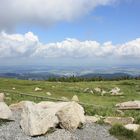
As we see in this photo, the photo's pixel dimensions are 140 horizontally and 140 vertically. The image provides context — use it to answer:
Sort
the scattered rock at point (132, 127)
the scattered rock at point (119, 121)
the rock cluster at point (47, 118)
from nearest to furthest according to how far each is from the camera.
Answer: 1. the rock cluster at point (47, 118)
2. the scattered rock at point (132, 127)
3. the scattered rock at point (119, 121)

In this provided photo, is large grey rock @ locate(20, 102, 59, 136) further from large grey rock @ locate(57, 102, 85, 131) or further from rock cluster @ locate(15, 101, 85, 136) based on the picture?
large grey rock @ locate(57, 102, 85, 131)

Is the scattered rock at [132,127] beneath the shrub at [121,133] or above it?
above

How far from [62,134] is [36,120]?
105 inches

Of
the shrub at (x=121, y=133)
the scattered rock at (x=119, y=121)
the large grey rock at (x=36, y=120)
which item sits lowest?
the shrub at (x=121, y=133)

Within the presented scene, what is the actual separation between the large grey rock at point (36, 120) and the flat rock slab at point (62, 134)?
0.52m

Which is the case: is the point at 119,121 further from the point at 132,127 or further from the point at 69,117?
the point at 69,117

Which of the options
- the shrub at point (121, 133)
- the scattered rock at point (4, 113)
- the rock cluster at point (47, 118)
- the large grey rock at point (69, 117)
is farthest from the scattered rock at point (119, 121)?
the scattered rock at point (4, 113)

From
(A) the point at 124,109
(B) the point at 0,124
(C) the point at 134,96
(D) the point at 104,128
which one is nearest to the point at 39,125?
(B) the point at 0,124

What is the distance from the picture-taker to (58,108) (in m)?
36.7

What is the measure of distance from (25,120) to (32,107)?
1323 mm

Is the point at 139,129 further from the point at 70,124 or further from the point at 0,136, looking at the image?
the point at 0,136

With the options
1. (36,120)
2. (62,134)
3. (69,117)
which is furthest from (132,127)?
(36,120)

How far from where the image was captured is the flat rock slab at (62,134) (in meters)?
30.9

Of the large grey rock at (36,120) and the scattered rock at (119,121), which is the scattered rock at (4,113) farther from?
the scattered rock at (119,121)
